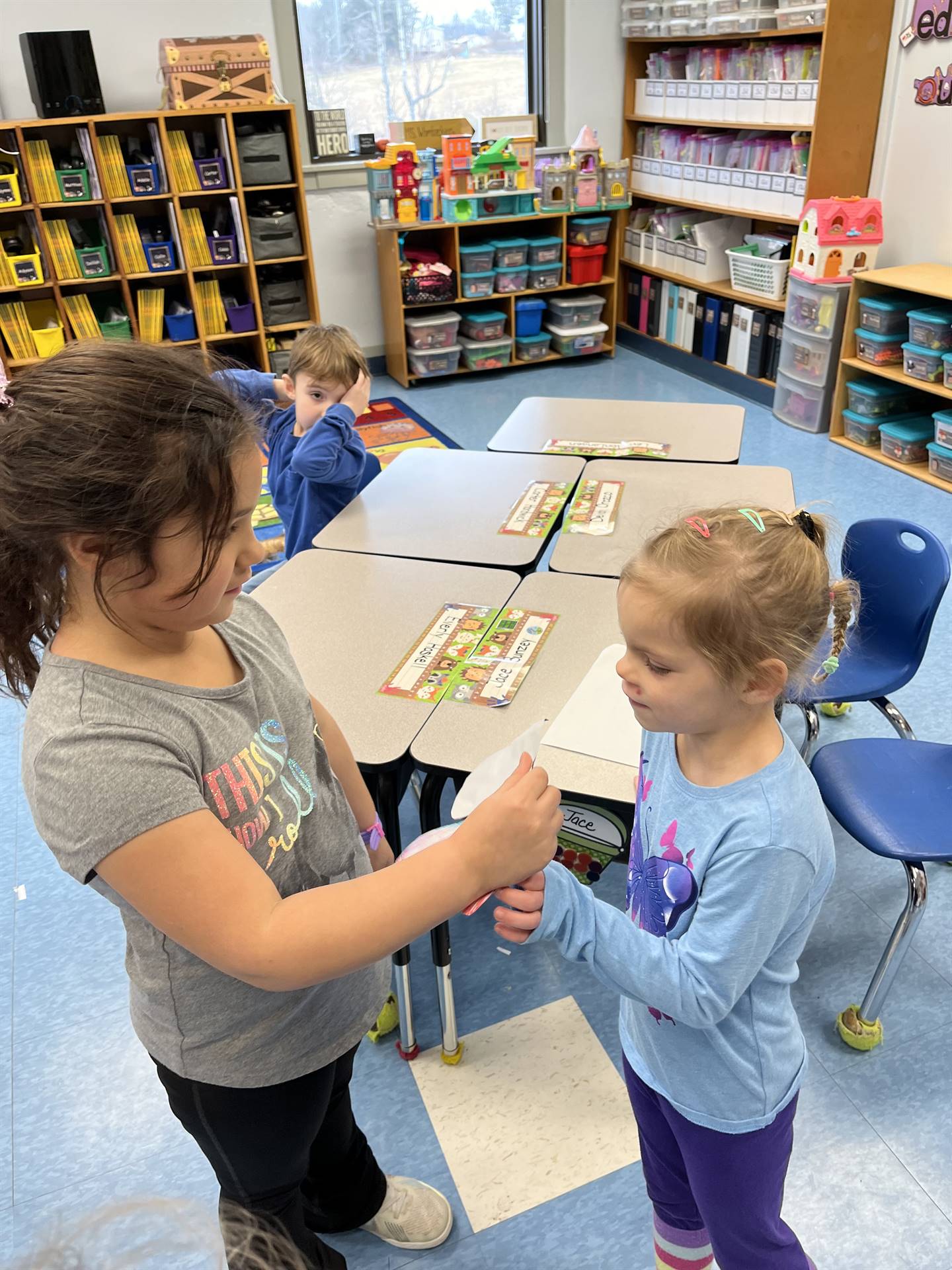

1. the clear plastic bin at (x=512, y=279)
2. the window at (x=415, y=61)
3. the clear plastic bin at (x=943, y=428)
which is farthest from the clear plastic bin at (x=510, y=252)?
the clear plastic bin at (x=943, y=428)

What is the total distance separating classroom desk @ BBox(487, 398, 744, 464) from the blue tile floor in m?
1.08

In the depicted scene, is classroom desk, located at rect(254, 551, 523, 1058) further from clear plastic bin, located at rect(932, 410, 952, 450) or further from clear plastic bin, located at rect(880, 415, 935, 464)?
clear plastic bin, located at rect(880, 415, 935, 464)

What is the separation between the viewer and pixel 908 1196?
1358 millimetres

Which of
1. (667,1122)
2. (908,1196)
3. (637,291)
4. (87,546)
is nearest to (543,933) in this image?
(667,1122)

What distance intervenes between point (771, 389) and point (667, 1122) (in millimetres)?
4290

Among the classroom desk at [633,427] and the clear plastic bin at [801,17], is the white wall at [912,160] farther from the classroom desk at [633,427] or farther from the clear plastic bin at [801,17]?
the classroom desk at [633,427]

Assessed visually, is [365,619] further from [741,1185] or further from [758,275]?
[758,275]

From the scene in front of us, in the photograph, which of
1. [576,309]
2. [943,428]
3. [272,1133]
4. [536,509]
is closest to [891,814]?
[536,509]

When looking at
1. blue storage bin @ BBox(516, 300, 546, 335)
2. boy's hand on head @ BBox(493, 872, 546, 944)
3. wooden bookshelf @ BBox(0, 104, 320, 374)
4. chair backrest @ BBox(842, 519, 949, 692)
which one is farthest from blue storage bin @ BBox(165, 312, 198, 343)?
boy's hand on head @ BBox(493, 872, 546, 944)

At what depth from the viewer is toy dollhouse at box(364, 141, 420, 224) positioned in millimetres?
4703

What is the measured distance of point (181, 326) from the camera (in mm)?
4723

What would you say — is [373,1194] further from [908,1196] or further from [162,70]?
[162,70]

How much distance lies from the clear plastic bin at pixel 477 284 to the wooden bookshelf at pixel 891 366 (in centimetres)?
203

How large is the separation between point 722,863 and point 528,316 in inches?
194
